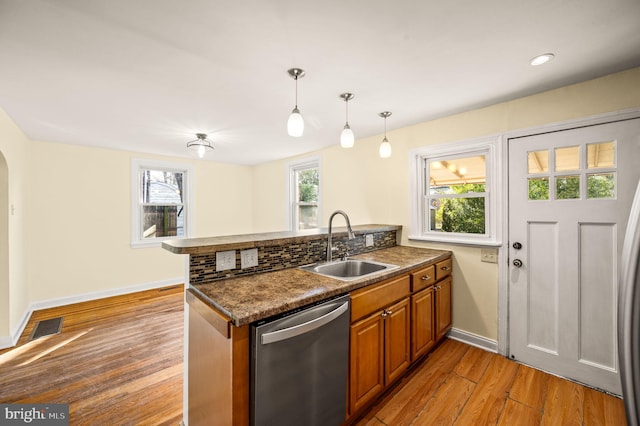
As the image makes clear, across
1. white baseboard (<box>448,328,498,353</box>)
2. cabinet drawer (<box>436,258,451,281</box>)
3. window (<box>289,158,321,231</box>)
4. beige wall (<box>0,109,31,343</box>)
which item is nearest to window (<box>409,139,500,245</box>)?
cabinet drawer (<box>436,258,451,281</box>)

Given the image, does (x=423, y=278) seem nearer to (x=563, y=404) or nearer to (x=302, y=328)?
(x=563, y=404)

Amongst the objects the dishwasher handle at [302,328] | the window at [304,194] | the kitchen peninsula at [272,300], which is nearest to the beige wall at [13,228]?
the kitchen peninsula at [272,300]

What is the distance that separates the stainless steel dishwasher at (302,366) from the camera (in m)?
1.22

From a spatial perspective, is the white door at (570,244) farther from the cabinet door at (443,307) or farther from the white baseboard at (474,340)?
the cabinet door at (443,307)

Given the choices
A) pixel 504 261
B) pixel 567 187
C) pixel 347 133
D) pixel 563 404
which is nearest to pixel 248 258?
pixel 347 133

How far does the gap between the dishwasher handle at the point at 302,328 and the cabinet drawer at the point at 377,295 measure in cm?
14

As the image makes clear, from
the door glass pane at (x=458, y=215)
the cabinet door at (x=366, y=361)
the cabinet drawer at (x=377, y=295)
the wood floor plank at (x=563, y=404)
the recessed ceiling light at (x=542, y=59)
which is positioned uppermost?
the recessed ceiling light at (x=542, y=59)

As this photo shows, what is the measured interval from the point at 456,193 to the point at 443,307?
1.14 meters

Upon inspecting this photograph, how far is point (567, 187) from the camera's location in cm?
→ 216

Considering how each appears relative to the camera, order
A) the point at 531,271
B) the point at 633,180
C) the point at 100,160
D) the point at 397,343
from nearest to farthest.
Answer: the point at 633,180 < the point at 397,343 < the point at 531,271 < the point at 100,160

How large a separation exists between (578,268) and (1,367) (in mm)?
4741

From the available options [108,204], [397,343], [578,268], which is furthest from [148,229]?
[578,268]

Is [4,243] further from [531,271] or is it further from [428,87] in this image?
[531,271]

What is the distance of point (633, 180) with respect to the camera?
1.87 meters
